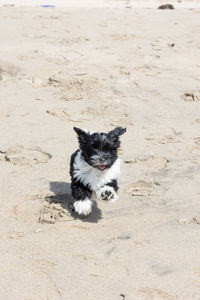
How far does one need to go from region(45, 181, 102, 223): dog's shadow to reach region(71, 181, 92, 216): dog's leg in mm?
153

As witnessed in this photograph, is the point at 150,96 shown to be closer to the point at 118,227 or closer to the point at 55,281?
the point at 118,227

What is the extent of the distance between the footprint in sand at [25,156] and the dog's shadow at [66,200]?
65 cm

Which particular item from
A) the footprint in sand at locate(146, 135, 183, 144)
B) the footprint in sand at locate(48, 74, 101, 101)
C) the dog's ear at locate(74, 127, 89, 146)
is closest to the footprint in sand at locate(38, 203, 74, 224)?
the dog's ear at locate(74, 127, 89, 146)

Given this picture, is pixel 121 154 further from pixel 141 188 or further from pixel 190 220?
pixel 190 220

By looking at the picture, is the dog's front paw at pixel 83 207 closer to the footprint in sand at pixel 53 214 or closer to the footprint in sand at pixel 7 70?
the footprint in sand at pixel 53 214

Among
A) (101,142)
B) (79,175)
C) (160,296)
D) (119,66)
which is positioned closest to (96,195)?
(79,175)

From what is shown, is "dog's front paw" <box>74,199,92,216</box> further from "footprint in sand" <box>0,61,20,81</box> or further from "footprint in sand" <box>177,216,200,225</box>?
"footprint in sand" <box>0,61,20,81</box>

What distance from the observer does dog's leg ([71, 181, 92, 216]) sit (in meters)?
5.43

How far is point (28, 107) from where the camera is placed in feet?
28.5

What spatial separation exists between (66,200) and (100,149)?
41.6 inches

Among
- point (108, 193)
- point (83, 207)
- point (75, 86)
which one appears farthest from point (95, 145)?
point (75, 86)

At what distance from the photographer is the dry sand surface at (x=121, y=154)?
4.41 meters

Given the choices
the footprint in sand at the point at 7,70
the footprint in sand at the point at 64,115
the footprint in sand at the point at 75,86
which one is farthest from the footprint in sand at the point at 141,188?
the footprint in sand at the point at 7,70

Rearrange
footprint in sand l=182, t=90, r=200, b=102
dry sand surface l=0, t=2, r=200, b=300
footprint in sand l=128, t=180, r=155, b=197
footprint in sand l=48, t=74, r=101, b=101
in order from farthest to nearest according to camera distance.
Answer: footprint in sand l=182, t=90, r=200, b=102 → footprint in sand l=48, t=74, r=101, b=101 → footprint in sand l=128, t=180, r=155, b=197 → dry sand surface l=0, t=2, r=200, b=300
